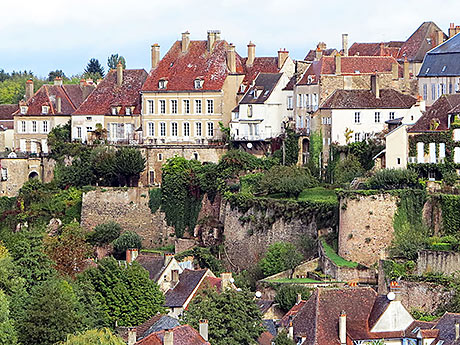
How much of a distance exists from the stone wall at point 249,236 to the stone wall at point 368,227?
406cm

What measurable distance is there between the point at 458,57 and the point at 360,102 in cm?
567

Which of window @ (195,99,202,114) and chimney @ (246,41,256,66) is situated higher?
chimney @ (246,41,256,66)

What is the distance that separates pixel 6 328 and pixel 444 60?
1276 inches

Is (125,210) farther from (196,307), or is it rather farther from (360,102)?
(196,307)

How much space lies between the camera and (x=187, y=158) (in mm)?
85125

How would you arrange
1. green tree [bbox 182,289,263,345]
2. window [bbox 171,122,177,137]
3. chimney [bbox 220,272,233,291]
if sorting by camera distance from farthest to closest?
window [bbox 171,122,177,137] < chimney [bbox 220,272,233,291] < green tree [bbox 182,289,263,345]

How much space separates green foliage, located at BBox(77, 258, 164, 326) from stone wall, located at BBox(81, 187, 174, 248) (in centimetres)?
1737

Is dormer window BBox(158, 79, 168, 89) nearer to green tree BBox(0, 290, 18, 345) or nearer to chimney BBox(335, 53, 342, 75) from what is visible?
chimney BBox(335, 53, 342, 75)

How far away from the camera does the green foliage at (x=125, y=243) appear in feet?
263

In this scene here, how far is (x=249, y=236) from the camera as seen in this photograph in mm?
74938

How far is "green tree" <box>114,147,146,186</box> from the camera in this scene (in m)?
84.4

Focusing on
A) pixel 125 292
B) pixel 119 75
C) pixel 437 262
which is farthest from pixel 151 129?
pixel 437 262

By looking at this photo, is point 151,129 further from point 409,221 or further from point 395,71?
point 409,221

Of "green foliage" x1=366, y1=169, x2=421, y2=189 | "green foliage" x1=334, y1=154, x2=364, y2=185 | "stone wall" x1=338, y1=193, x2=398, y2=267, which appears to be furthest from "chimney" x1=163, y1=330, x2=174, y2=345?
"green foliage" x1=334, y1=154, x2=364, y2=185
